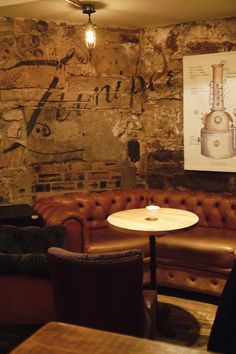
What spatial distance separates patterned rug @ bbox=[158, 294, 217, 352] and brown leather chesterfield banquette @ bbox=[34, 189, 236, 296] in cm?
14

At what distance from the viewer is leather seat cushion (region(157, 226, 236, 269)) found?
353cm

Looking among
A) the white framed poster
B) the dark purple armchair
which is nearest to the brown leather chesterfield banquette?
the white framed poster

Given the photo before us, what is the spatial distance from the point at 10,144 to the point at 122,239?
1.47m

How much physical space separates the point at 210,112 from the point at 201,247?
153 centimetres

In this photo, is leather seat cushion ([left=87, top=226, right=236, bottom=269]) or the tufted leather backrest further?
the tufted leather backrest

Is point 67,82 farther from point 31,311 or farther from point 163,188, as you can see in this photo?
point 31,311

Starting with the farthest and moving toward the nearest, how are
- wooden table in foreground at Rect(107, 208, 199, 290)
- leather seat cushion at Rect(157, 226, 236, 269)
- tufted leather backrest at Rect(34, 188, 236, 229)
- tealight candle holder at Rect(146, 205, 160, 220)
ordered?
tufted leather backrest at Rect(34, 188, 236, 229) → leather seat cushion at Rect(157, 226, 236, 269) → tealight candle holder at Rect(146, 205, 160, 220) → wooden table in foreground at Rect(107, 208, 199, 290)

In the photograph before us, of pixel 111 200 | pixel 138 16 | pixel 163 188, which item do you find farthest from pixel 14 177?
pixel 138 16

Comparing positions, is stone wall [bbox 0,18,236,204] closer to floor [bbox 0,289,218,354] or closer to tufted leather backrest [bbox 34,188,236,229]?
tufted leather backrest [bbox 34,188,236,229]

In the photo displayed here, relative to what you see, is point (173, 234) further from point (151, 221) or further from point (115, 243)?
point (115, 243)

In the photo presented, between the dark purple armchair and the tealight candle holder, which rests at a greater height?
the tealight candle holder

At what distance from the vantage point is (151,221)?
3.20 m

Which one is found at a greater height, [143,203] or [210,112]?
[210,112]

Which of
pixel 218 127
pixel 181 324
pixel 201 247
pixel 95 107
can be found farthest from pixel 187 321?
pixel 95 107
